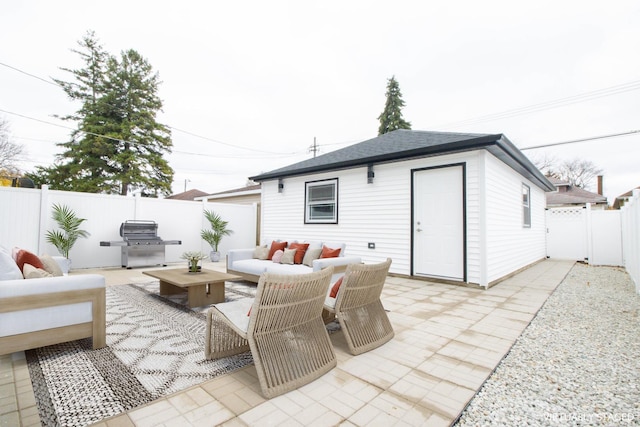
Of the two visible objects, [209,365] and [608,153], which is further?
[608,153]

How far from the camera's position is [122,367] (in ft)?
7.04

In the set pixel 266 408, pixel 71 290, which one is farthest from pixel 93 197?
pixel 266 408

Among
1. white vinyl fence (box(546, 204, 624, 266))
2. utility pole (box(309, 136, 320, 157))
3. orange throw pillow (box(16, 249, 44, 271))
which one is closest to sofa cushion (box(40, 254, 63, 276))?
orange throw pillow (box(16, 249, 44, 271))

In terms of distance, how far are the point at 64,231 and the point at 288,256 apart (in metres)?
5.58

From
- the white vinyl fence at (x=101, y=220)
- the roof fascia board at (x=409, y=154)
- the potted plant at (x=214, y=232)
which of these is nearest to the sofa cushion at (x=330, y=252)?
the roof fascia board at (x=409, y=154)

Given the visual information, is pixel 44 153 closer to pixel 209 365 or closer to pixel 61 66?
pixel 61 66

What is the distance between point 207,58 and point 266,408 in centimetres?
1017

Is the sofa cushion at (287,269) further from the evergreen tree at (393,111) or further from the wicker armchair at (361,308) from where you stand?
the evergreen tree at (393,111)

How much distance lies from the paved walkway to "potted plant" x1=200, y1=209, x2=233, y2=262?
674cm

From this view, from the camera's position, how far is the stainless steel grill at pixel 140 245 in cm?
725

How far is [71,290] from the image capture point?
2.40m

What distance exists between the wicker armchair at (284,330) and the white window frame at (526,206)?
24.3 feet

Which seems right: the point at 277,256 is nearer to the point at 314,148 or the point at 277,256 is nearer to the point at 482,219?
the point at 482,219

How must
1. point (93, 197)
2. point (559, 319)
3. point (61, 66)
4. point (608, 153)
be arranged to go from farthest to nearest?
point (608, 153), point (61, 66), point (93, 197), point (559, 319)
